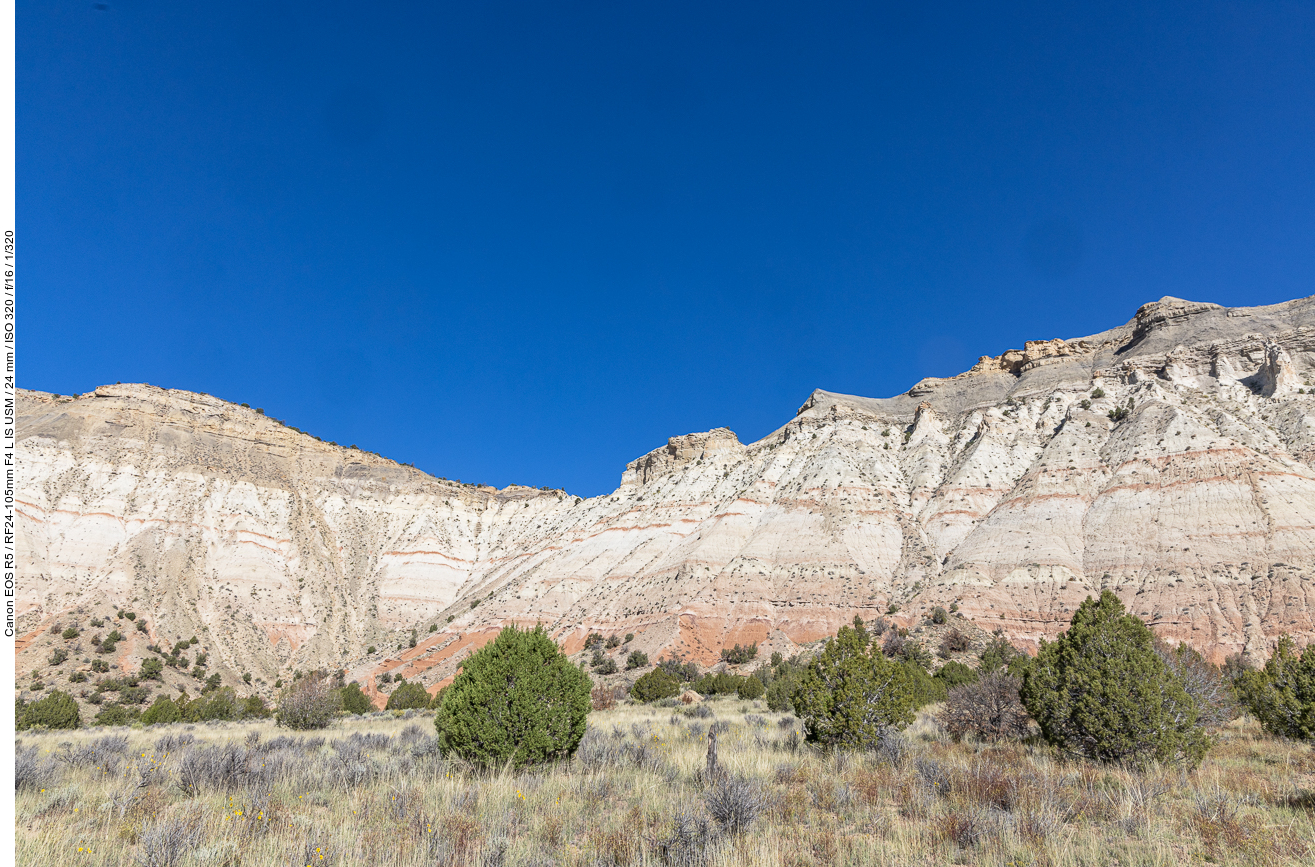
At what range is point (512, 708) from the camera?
9891 millimetres

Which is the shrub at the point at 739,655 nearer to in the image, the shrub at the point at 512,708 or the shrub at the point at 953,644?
the shrub at the point at 953,644

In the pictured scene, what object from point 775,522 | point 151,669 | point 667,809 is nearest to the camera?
point 667,809

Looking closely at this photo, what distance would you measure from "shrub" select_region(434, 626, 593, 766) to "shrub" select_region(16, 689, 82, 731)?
26587 mm

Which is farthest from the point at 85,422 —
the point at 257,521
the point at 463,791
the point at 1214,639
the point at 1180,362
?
the point at 1180,362

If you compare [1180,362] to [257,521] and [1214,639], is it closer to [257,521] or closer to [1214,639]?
[1214,639]

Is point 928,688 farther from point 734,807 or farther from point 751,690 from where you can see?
point 734,807

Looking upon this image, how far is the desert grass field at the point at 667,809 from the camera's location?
5.50 m

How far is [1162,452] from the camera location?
45.9 metres

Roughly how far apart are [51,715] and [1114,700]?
36.8 meters

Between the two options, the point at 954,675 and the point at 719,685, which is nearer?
the point at 954,675

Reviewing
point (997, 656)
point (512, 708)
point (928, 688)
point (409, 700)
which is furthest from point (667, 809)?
point (997, 656)

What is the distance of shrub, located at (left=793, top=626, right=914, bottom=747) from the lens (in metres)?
11.4

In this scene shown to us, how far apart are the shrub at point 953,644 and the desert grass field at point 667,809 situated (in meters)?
24.7

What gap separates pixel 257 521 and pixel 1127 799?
74.8 meters
